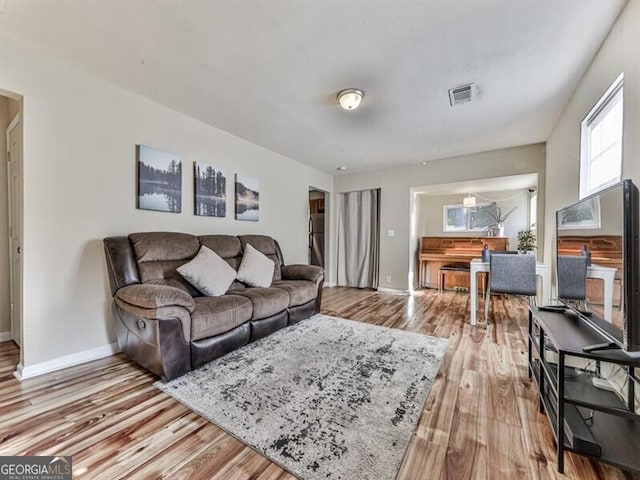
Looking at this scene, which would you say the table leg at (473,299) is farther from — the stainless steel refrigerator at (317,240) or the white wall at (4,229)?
the white wall at (4,229)

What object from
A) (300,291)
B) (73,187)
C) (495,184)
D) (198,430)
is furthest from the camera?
(495,184)

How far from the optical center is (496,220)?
Answer: 5.30m

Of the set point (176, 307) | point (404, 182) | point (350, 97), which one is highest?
point (350, 97)

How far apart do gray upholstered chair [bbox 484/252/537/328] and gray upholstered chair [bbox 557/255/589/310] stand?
1271 mm

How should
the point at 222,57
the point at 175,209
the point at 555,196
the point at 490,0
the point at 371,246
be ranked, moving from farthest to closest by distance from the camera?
the point at 371,246, the point at 555,196, the point at 175,209, the point at 222,57, the point at 490,0

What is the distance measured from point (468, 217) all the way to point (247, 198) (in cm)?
452

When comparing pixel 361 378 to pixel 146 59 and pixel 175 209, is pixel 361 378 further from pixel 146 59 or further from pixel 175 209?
pixel 146 59

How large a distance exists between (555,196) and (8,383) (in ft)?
17.3

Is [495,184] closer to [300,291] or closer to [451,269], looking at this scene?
[451,269]

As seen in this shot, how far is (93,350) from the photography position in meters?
2.24

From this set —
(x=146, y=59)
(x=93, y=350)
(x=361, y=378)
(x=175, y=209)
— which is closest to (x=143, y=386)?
(x=93, y=350)

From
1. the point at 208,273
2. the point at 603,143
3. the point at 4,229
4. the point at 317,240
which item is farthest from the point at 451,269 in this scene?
the point at 4,229

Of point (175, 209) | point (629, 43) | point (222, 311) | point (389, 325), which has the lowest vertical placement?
point (389, 325)

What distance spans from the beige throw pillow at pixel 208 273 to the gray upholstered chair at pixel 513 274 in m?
2.96
